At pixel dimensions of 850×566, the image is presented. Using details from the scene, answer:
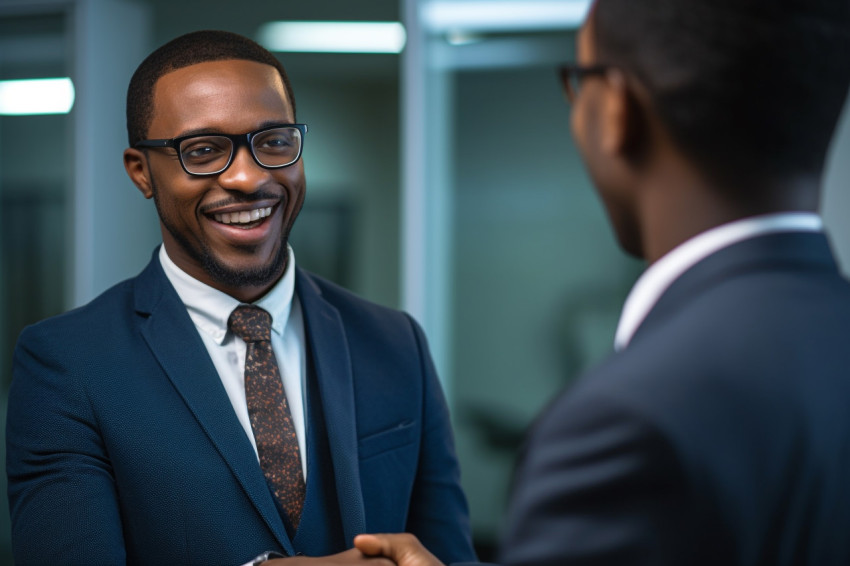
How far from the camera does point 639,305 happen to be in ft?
2.70

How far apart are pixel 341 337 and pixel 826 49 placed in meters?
1.03

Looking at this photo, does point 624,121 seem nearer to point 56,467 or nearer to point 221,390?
point 221,390

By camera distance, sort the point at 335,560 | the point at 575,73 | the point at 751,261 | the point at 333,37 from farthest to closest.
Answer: the point at 333,37, the point at 335,560, the point at 575,73, the point at 751,261

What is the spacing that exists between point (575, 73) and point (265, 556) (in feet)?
2.87

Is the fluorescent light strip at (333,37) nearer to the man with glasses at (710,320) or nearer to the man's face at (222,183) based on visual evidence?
the man's face at (222,183)

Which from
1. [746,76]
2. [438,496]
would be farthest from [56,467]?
[746,76]

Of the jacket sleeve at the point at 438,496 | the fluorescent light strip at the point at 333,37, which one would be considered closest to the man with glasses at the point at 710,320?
the jacket sleeve at the point at 438,496

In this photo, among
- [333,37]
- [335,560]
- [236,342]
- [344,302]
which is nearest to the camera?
[335,560]

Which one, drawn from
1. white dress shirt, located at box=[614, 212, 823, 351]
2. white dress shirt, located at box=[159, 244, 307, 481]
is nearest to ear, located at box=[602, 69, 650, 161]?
white dress shirt, located at box=[614, 212, 823, 351]

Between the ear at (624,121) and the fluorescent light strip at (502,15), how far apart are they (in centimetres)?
288

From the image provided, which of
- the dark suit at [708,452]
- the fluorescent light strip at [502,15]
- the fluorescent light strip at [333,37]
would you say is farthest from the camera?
the fluorescent light strip at [333,37]

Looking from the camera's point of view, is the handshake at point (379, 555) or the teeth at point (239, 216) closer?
the handshake at point (379, 555)

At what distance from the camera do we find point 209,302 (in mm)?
1497

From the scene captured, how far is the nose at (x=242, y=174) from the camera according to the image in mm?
1471
